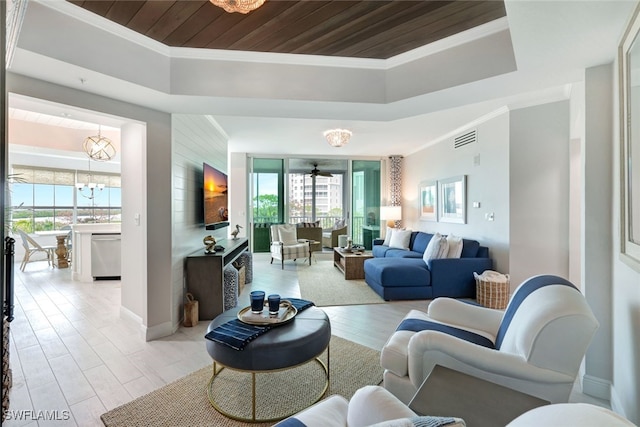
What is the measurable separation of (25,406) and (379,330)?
2907mm

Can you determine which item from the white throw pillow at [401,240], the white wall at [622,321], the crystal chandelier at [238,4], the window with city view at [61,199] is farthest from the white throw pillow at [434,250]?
the window with city view at [61,199]

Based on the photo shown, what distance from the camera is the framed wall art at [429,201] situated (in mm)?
5922

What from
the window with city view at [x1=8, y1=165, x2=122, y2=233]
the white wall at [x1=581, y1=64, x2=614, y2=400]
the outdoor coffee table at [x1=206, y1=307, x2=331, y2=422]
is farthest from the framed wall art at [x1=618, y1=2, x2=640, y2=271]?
the window with city view at [x1=8, y1=165, x2=122, y2=233]

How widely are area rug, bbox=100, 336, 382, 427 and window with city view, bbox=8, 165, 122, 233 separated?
7311 mm

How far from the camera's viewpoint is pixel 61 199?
25.2 feet

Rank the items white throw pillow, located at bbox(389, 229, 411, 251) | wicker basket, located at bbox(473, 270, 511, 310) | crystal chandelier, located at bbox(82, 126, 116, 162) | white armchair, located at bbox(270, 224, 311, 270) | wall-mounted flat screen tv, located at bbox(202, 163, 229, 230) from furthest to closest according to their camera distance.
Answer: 1. white armchair, located at bbox(270, 224, 311, 270)
2. white throw pillow, located at bbox(389, 229, 411, 251)
3. crystal chandelier, located at bbox(82, 126, 116, 162)
4. wall-mounted flat screen tv, located at bbox(202, 163, 229, 230)
5. wicker basket, located at bbox(473, 270, 511, 310)

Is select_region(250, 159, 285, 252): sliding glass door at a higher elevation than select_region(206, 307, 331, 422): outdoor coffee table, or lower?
higher

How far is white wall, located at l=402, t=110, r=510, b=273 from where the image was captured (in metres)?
4.05

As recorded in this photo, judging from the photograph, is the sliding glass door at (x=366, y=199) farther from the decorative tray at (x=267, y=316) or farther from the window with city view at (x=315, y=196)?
the decorative tray at (x=267, y=316)

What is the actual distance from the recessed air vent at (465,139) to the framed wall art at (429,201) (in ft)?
3.06

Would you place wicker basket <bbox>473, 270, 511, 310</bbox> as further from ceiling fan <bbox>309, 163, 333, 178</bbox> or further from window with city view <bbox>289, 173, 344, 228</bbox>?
ceiling fan <bbox>309, 163, 333, 178</bbox>

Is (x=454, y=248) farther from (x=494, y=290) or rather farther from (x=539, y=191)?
(x=539, y=191)

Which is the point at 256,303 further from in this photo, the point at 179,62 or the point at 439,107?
the point at 439,107

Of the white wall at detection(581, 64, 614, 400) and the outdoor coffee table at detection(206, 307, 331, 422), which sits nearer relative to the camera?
the outdoor coffee table at detection(206, 307, 331, 422)
